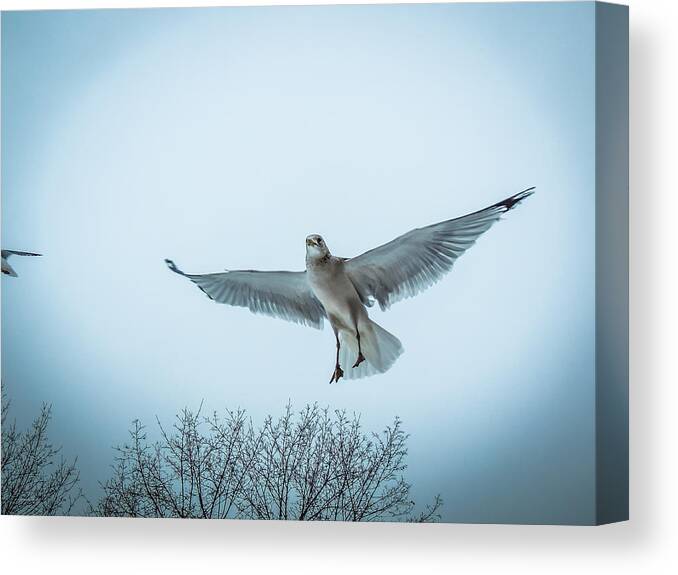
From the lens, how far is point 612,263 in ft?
12.6

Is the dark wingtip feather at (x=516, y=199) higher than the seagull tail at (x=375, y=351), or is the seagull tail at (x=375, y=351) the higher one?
the dark wingtip feather at (x=516, y=199)

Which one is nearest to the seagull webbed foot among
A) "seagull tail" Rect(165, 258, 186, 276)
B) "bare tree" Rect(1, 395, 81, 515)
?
"seagull tail" Rect(165, 258, 186, 276)

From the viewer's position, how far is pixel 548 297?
3822 mm

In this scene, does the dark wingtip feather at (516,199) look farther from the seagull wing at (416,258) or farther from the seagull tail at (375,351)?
the seagull tail at (375,351)

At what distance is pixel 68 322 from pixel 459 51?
5.17ft

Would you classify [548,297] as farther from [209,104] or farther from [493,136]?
[209,104]

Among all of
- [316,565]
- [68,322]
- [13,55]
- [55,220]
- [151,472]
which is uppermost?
[13,55]

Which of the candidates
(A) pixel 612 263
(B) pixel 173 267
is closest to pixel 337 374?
(B) pixel 173 267

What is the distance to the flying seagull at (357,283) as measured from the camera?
387cm

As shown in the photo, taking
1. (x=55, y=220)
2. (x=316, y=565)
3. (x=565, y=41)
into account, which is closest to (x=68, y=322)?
(x=55, y=220)

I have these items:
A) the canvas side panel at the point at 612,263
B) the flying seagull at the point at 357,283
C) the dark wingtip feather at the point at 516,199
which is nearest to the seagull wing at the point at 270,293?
the flying seagull at the point at 357,283

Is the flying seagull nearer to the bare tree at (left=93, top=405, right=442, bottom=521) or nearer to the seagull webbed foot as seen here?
the seagull webbed foot

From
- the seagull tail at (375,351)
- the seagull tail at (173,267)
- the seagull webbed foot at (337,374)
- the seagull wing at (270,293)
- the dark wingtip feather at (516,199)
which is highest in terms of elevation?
the dark wingtip feather at (516,199)

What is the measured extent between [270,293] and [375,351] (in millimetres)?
398
